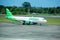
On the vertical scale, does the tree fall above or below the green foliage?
above

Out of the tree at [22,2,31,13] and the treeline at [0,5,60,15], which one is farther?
the tree at [22,2,31,13]

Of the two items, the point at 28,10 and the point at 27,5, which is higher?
the point at 27,5

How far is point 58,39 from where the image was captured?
4375mm

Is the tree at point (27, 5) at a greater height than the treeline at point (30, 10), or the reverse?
the tree at point (27, 5)

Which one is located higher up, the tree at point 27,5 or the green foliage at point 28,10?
the tree at point 27,5

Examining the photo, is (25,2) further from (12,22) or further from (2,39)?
(12,22)

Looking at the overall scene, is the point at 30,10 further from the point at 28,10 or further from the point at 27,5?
the point at 27,5

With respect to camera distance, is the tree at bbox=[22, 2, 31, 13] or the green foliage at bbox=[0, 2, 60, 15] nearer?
the green foliage at bbox=[0, 2, 60, 15]

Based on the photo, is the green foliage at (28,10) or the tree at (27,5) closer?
the green foliage at (28,10)

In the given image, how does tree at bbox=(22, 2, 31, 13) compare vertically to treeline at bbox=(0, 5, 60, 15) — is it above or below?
above

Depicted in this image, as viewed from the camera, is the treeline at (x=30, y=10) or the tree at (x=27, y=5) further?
the tree at (x=27, y=5)

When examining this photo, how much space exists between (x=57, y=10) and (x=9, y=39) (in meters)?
1.63

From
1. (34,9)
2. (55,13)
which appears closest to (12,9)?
(34,9)

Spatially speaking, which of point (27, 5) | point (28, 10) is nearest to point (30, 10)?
point (28, 10)
